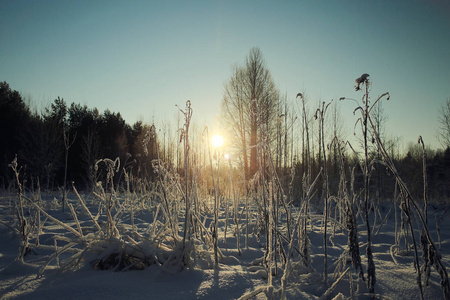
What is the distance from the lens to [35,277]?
122 cm

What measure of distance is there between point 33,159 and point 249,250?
54.0 ft

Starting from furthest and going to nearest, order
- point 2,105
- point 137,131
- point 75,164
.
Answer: point 137,131 → point 75,164 → point 2,105

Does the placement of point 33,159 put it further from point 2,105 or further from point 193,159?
point 193,159

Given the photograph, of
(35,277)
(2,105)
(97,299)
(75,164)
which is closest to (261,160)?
(97,299)

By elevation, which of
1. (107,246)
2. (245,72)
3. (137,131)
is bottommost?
(107,246)

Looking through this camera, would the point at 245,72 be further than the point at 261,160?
Yes

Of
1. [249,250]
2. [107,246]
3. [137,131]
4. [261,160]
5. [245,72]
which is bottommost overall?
[249,250]

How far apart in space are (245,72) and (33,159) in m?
13.6

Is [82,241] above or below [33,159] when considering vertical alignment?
below

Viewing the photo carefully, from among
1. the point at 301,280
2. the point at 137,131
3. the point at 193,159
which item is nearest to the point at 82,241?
the point at 193,159

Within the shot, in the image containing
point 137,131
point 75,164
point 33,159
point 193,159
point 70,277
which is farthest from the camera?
point 137,131

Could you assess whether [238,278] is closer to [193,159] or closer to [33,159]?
[193,159]

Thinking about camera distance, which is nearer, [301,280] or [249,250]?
[301,280]

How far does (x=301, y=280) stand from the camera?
4.33 feet
